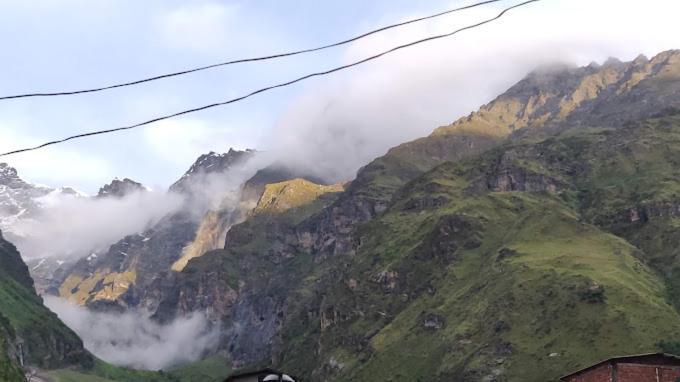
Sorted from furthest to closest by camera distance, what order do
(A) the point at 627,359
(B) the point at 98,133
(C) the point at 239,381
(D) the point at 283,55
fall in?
1. (A) the point at 627,359
2. (C) the point at 239,381
3. (B) the point at 98,133
4. (D) the point at 283,55

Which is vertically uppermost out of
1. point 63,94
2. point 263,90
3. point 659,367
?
point 63,94

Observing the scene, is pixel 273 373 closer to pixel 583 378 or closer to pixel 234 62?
pixel 234 62

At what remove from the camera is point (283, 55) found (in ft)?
104

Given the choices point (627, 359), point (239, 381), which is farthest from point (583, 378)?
point (239, 381)

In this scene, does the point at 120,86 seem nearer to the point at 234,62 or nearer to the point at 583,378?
the point at 234,62

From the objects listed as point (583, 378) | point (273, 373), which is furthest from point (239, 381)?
point (583, 378)

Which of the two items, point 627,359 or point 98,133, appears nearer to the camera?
point 98,133

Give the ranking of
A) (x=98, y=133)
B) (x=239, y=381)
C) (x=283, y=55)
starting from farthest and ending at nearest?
(x=239, y=381) < (x=98, y=133) < (x=283, y=55)

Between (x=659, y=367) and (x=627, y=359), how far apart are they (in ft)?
21.1

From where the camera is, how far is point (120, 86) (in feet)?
107

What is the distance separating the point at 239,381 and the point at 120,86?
36.2 metres

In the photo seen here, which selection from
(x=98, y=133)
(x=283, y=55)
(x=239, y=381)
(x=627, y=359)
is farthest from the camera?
(x=627, y=359)

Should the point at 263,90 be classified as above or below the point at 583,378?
above

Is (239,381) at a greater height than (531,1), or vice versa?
(531,1)
